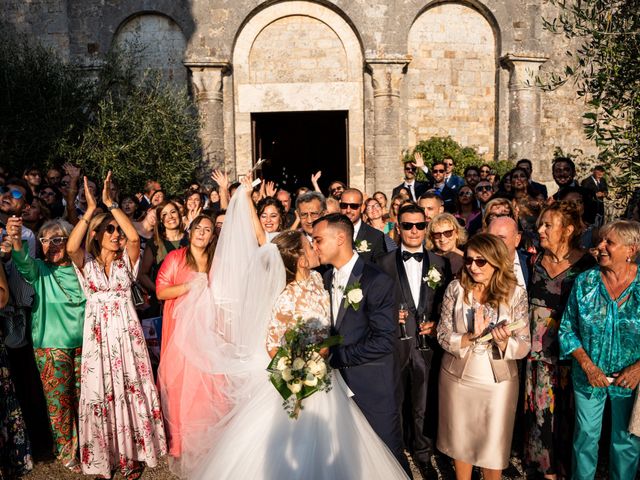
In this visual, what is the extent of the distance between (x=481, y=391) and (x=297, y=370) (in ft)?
5.16

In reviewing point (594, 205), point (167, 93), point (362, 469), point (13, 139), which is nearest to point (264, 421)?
point (362, 469)

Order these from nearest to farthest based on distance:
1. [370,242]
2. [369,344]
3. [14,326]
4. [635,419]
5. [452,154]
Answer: [369,344] → [635,419] → [14,326] → [370,242] → [452,154]

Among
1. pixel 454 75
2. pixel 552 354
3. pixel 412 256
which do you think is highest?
pixel 454 75

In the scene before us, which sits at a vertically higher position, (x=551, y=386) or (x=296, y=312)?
(x=296, y=312)

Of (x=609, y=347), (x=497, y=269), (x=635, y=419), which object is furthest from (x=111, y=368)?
(x=635, y=419)

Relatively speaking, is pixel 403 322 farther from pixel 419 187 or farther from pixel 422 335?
pixel 419 187

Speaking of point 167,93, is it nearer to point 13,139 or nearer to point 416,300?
point 13,139

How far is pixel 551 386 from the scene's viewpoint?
4711 millimetres

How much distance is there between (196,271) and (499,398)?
9.64ft

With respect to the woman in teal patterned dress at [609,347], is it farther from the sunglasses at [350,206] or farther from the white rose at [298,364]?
the sunglasses at [350,206]

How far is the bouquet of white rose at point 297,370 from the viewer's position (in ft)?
11.7

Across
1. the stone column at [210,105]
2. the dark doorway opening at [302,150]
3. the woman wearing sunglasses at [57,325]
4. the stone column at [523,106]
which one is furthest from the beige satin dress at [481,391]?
the dark doorway opening at [302,150]

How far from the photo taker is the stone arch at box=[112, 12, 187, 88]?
47.9 feet

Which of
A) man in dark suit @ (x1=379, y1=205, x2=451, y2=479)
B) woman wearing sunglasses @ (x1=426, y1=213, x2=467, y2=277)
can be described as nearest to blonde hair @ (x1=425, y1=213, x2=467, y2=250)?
woman wearing sunglasses @ (x1=426, y1=213, x2=467, y2=277)
